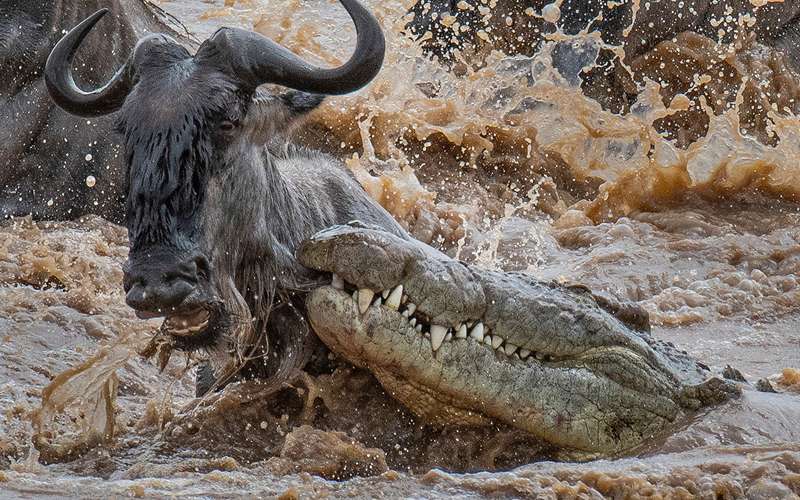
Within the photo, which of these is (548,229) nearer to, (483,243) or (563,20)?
(483,243)

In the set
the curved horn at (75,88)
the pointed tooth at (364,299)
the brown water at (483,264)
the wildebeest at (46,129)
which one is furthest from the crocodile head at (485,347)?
the wildebeest at (46,129)

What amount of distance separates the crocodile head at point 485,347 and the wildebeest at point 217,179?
21cm

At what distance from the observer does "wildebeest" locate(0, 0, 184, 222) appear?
788 cm

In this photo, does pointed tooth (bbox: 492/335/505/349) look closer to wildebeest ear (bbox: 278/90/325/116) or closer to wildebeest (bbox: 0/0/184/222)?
wildebeest ear (bbox: 278/90/325/116)

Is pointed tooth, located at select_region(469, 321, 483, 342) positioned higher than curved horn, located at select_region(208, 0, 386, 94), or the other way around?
curved horn, located at select_region(208, 0, 386, 94)

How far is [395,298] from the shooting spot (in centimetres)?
444

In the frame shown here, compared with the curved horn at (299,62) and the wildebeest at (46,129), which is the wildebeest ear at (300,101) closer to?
the curved horn at (299,62)

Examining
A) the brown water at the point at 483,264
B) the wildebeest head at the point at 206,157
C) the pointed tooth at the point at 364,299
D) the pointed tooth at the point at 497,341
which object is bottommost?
the brown water at the point at 483,264

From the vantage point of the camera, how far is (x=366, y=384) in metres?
4.68

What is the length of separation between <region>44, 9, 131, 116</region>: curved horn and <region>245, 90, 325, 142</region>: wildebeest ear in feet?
1.42

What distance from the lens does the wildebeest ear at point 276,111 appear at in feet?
15.0

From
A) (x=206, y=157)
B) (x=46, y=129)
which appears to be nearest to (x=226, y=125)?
(x=206, y=157)

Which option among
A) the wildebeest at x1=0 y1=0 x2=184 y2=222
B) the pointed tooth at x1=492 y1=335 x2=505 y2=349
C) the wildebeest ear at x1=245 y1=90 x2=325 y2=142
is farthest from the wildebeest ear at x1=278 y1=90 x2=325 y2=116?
the wildebeest at x1=0 y1=0 x2=184 y2=222

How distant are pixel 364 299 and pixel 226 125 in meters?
0.69
